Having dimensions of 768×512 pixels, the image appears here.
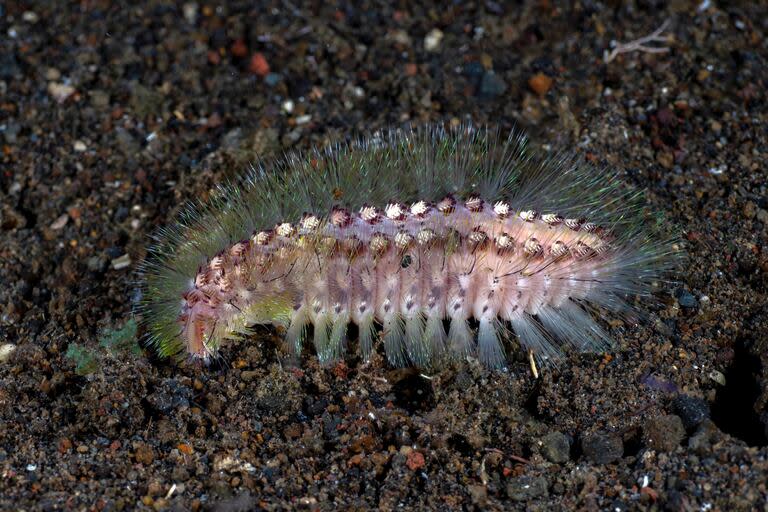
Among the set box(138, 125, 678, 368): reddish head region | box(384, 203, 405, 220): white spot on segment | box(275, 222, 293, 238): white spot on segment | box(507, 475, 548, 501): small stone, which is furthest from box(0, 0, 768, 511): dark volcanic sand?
box(384, 203, 405, 220): white spot on segment

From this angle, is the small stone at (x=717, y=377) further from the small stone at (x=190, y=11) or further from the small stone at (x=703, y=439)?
the small stone at (x=190, y=11)

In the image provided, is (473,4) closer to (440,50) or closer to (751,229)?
(440,50)

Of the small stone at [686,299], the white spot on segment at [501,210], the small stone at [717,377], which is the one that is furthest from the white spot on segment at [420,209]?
the small stone at [717,377]

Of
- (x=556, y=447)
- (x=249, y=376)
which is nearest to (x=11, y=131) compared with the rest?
(x=249, y=376)

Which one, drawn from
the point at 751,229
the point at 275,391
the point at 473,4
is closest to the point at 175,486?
the point at 275,391

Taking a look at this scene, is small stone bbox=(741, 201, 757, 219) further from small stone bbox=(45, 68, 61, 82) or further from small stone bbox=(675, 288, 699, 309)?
small stone bbox=(45, 68, 61, 82)
